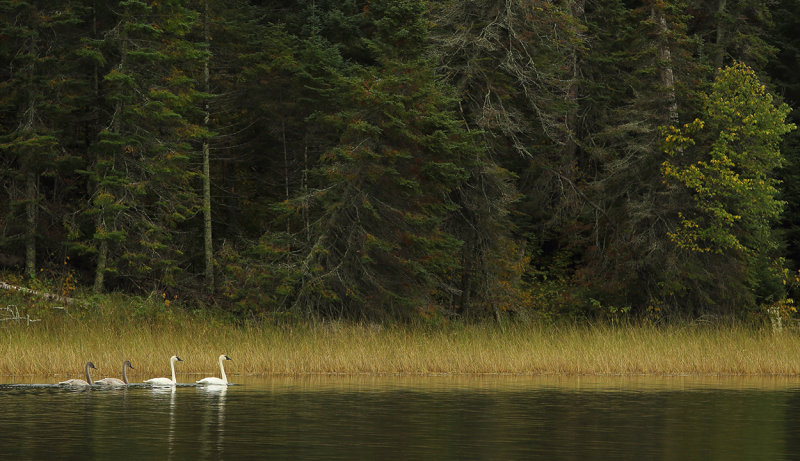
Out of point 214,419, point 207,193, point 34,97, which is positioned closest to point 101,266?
point 207,193

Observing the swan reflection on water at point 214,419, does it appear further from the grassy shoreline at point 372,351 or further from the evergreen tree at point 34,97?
the evergreen tree at point 34,97

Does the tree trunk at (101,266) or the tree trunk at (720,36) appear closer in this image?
the tree trunk at (101,266)

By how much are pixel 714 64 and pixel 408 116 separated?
1770 cm

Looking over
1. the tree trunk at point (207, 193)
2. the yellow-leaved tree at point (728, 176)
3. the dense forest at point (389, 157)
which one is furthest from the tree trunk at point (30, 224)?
the yellow-leaved tree at point (728, 176)

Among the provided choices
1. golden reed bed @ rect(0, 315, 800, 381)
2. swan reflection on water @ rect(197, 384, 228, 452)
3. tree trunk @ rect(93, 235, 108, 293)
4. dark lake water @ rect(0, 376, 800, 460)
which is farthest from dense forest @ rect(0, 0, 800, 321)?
swan reflection on water @ rect(197, 384, 228, 452)

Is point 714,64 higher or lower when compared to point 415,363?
higher

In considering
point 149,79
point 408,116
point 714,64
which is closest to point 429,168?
point 408,116

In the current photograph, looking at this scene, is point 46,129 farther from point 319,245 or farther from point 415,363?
point 415,363

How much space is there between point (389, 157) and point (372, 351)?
8.03 m

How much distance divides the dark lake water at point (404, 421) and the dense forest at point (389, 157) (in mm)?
10523

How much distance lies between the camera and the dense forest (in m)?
33.7

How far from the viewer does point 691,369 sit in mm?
27188

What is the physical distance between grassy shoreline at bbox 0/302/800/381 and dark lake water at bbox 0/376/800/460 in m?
2.07

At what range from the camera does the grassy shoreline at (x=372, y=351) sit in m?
25.7
